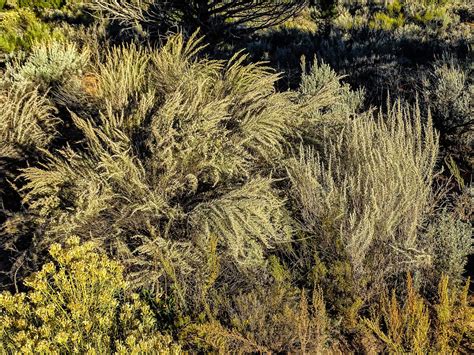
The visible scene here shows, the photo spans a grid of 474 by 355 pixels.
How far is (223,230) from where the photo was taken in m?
3.14

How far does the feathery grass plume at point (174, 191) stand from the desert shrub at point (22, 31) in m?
4.29

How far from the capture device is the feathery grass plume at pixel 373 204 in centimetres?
302

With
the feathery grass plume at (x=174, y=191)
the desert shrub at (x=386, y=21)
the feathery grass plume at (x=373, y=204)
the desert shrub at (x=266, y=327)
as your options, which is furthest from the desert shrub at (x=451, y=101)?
the desert shrub at (x=386, y=21)

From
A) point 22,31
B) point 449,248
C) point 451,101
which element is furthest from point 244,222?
point 22,31

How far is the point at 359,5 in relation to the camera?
591 inches

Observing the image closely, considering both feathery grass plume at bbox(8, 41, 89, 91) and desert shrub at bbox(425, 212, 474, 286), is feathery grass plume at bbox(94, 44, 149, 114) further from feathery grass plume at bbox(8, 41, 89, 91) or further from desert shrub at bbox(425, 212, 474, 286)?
desert shrub at bbox(425, 212, 474, 286)

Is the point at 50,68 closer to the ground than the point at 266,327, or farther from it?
farther from it

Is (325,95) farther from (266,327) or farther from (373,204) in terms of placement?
(266,327)

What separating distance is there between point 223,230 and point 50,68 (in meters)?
3.87

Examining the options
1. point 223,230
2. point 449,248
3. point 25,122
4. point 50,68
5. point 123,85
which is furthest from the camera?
point 50,68

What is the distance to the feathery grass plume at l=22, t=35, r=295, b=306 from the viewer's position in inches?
126

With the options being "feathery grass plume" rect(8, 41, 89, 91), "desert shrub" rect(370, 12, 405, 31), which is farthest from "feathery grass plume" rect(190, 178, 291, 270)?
"desert shrub" rect(370, 12, 405, 31)

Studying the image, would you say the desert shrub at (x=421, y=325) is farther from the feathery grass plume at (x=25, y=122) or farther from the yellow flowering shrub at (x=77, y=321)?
the feathery grass plume at (x=25, y=122)

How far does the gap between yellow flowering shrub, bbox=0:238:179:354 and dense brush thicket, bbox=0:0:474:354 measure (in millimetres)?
14
